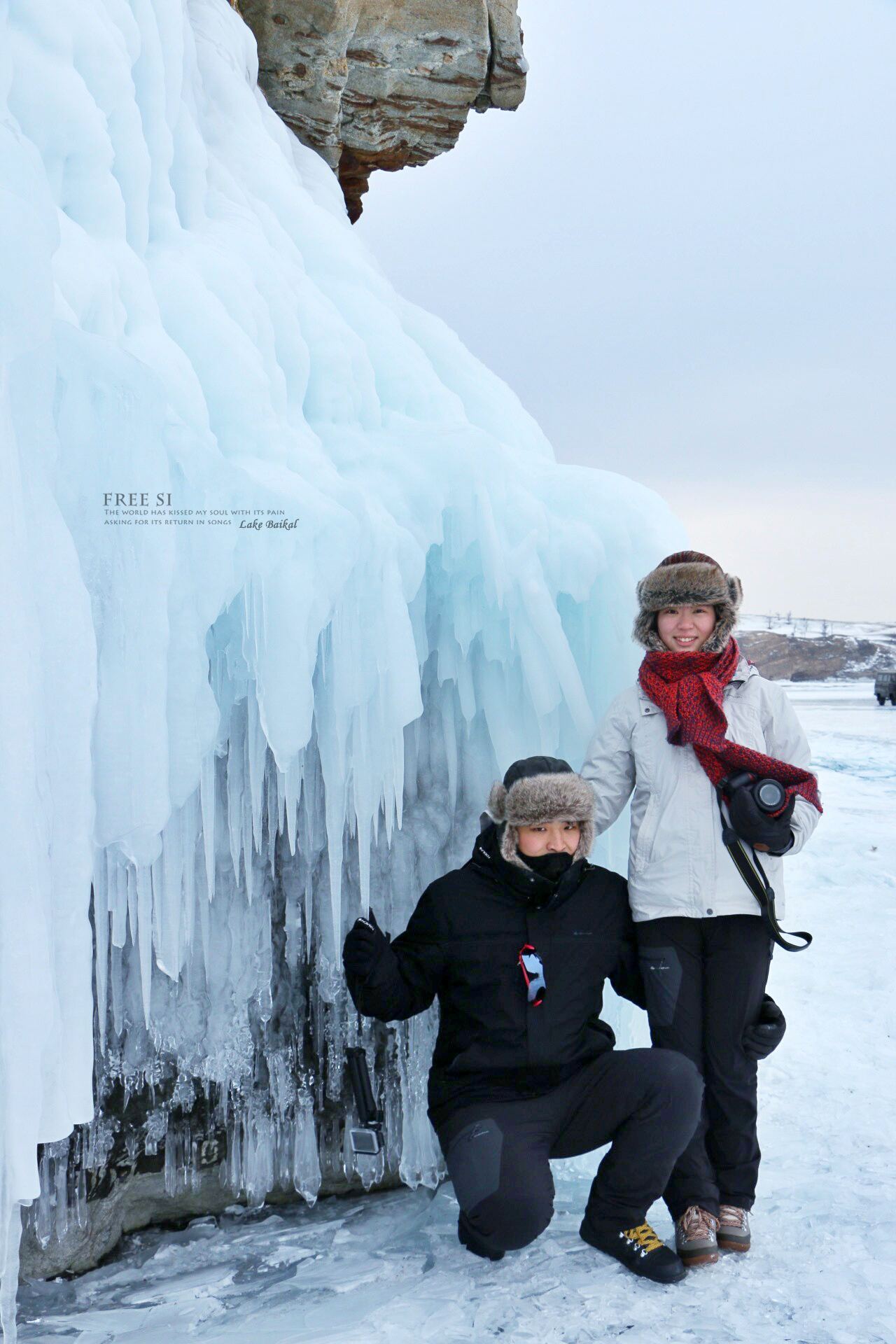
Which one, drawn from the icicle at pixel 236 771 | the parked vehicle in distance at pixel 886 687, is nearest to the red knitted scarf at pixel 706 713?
the icicle at pixel 236 771

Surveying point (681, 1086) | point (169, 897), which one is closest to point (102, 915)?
point (169, 897)

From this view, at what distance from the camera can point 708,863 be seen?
2.45 metres

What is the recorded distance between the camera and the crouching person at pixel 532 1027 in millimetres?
2338

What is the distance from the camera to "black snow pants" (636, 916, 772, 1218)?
2.43 meters

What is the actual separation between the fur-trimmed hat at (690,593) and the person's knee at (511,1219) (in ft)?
4.59

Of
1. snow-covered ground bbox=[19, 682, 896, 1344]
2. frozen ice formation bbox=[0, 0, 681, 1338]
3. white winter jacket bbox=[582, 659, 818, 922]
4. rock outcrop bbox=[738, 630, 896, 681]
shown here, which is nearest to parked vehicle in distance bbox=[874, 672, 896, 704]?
rock outcrop bbox=[738, 630, 896, 681]

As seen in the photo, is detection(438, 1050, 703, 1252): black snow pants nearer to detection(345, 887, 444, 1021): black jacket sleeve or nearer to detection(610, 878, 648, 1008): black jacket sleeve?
detection(610, 878, 648, 1008): black jacket sleeve

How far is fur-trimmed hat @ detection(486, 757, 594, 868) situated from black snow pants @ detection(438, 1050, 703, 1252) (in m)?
0.56

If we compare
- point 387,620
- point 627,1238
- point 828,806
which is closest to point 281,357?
point 387,620

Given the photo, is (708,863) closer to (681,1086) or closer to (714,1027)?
(714,1027)

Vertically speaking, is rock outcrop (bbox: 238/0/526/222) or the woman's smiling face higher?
rock outcrop (bbox: 238/0/526/222)

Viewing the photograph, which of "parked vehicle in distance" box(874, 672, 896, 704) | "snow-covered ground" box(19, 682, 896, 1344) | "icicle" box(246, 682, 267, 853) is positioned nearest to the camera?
"snow-covered ground" box(19, 682, 896, 1344)

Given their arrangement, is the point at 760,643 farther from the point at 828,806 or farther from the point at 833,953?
the point at 833,953

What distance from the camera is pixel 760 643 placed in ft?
163
